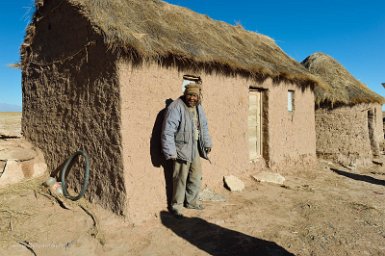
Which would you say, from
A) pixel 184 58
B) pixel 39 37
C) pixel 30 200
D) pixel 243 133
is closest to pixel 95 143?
pixel 30 200

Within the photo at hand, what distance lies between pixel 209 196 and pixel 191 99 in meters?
1.69

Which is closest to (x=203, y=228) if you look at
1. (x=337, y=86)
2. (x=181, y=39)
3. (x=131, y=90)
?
Result: (x=131, y=90)

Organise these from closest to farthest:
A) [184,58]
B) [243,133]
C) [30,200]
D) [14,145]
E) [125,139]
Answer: [125,139] → [30,200] → [184,58] → [14,145] → [243,133]

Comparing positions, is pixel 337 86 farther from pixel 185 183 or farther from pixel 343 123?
pixel 185 183

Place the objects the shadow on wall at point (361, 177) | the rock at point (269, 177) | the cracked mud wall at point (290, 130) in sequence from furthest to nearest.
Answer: the shadow on wall at point (361, 177)
the cracked mud wall at point (290, 130)
the rock at point (269, 177)

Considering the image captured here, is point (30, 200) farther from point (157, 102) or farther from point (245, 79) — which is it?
point (245, 79)

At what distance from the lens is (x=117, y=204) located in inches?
173

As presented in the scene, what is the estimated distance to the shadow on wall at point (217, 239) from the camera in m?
3.76

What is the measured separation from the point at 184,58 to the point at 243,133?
7.32ft

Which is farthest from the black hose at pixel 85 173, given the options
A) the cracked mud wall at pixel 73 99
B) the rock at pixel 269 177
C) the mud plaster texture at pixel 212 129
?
the rock at pixel 269 177

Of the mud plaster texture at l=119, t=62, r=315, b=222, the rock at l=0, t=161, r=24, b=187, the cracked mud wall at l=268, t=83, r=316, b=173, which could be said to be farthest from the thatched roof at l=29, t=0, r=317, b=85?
the rock at l=0, t=161, r=24, b=187

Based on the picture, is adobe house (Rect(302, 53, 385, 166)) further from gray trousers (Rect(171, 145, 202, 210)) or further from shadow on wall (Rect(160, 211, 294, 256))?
shadow on wall (Rect(160, 211, 294, 256))

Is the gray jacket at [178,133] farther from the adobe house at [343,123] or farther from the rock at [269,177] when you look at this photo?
the adobe house at [343,123]

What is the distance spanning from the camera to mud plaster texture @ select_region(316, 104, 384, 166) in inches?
404
